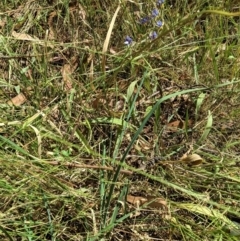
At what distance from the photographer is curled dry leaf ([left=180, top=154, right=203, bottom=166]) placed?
1.72 metres

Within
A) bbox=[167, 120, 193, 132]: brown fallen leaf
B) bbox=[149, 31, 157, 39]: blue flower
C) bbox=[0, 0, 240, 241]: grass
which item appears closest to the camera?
bbox=[0, 0, 240, 241]: grass

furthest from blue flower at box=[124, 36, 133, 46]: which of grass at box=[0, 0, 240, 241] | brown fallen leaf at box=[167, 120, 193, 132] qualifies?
brown fallen leaf at box=[167, 120, 193, 132]

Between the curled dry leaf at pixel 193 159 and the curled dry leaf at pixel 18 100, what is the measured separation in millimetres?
656

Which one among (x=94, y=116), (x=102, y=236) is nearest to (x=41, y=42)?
(x=94, y=116)

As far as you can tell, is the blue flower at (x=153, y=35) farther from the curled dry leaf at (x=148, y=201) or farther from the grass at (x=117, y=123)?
the curled dry leaf at (x=148, y=201)

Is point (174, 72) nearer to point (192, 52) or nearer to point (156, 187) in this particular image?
point (192, 52)

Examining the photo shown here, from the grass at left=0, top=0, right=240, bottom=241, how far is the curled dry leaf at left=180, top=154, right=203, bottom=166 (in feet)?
0.06

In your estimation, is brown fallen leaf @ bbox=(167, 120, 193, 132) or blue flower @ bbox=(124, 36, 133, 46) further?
blue flower @ bbox=(124, 36, 133, 46)

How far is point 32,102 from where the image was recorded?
1.91 m

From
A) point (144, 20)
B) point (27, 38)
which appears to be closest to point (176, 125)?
point (144, 20)

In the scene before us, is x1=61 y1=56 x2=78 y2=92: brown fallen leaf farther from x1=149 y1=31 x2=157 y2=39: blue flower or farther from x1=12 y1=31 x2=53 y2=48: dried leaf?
x1=149 y1=31 x2=157 y2=39: blue flower

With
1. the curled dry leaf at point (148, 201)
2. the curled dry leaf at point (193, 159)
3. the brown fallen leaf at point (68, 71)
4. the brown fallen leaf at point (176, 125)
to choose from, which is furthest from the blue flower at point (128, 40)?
the curled dry leaf at point (148, 201)

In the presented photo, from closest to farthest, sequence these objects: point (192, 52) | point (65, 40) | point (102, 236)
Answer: point (102, 236) < point (192, 52) < point (65, 40)

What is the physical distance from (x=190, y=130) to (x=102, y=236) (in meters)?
0.52
